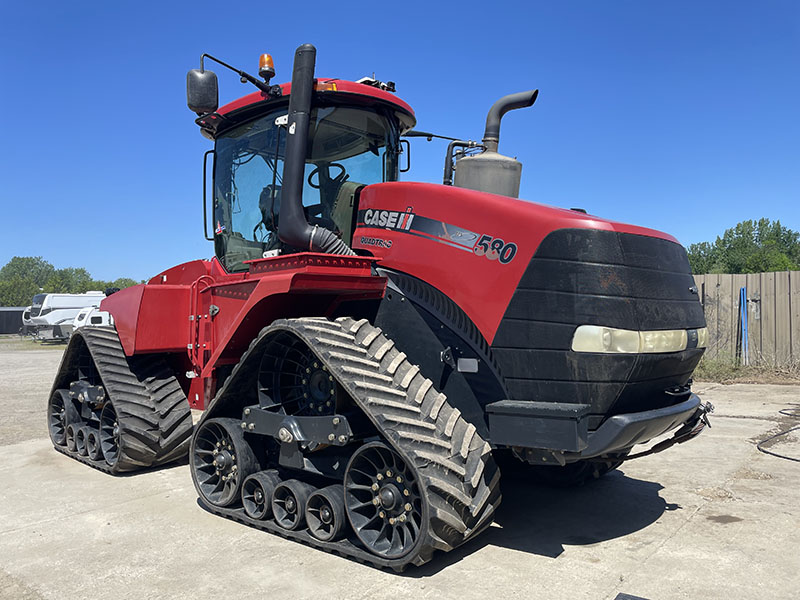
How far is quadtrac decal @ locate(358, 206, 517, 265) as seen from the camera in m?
3.67

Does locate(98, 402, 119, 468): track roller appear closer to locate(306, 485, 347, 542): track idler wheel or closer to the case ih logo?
locate(306, 485, 347, 542): track idler wheel

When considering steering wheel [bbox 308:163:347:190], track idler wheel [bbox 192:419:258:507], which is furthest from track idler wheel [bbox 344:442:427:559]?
steering wheel [bbox 308:163:347:190]

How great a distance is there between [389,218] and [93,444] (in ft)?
13.5

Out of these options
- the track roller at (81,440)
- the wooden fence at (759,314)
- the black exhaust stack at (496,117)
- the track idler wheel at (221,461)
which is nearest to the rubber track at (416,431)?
the track idler wheel at (221,461)

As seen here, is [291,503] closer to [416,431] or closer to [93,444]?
[416,431]

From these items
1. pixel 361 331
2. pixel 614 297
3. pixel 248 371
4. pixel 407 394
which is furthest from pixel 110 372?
pixel 614 297

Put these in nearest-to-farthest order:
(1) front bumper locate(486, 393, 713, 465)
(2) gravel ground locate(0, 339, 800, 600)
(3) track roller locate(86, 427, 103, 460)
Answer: (1) front bumper locate(486, 393, 713, 465)
(2) gravel ground locate(0, 339, 800, 600)
(3) track roller locate(86, 427, 103, 460)

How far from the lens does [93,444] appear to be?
6.43 meters

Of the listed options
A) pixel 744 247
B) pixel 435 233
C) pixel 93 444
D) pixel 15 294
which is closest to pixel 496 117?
pixel 435 233

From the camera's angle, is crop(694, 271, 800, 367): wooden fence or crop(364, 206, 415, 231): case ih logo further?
crop(694, 271, 800, 367): wooden fence

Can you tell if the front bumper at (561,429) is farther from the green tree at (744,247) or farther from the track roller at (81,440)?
the green tree at (744,247)

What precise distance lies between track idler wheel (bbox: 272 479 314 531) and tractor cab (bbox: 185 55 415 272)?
1614 mm

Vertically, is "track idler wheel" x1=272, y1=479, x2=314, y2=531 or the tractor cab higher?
the tractor cab

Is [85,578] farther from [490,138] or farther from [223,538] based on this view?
[490,138]
